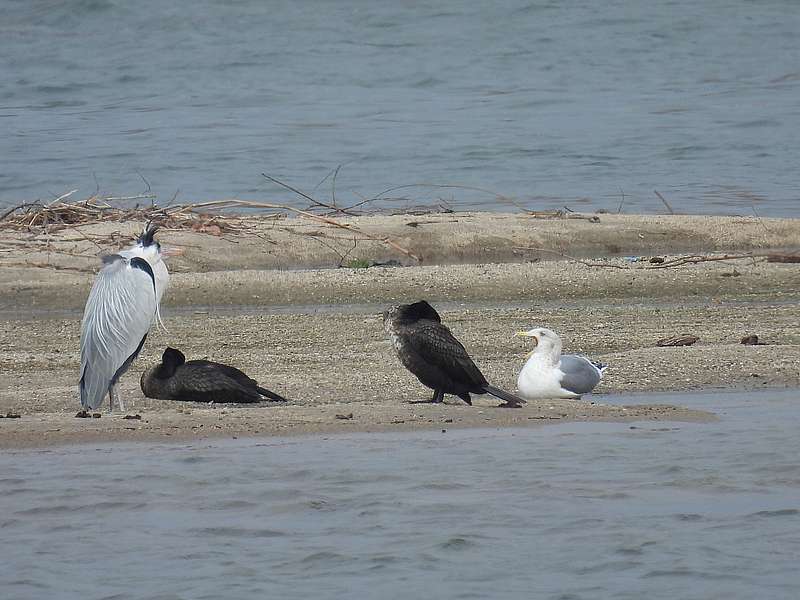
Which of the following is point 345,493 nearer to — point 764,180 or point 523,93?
point 764,180

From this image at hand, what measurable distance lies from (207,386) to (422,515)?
2455 millimetres

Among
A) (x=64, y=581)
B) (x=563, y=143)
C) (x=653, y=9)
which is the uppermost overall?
(x=653, y=9)

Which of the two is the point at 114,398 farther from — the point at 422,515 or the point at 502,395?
the point at 422,515

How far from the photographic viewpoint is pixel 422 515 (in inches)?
281

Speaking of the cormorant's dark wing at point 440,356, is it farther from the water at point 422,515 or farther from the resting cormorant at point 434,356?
the water at point 422,515

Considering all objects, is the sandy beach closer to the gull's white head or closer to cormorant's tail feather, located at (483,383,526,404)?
cormorant's tail feather, located at (483,383,526,404)

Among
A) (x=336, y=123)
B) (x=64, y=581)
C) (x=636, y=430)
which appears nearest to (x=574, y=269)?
(x=636, y=430)

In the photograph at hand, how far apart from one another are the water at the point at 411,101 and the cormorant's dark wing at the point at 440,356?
10.2m

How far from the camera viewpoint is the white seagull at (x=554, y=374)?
9.23m

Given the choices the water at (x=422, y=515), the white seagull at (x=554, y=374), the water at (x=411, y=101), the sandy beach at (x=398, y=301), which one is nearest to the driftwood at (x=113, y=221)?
the sandy beach at (x=398, y=301)

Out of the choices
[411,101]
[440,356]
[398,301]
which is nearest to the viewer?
[440,356]

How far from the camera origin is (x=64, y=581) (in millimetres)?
6340

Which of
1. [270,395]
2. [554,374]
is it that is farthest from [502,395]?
[270,395]

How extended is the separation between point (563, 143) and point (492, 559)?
19386 millimetres
